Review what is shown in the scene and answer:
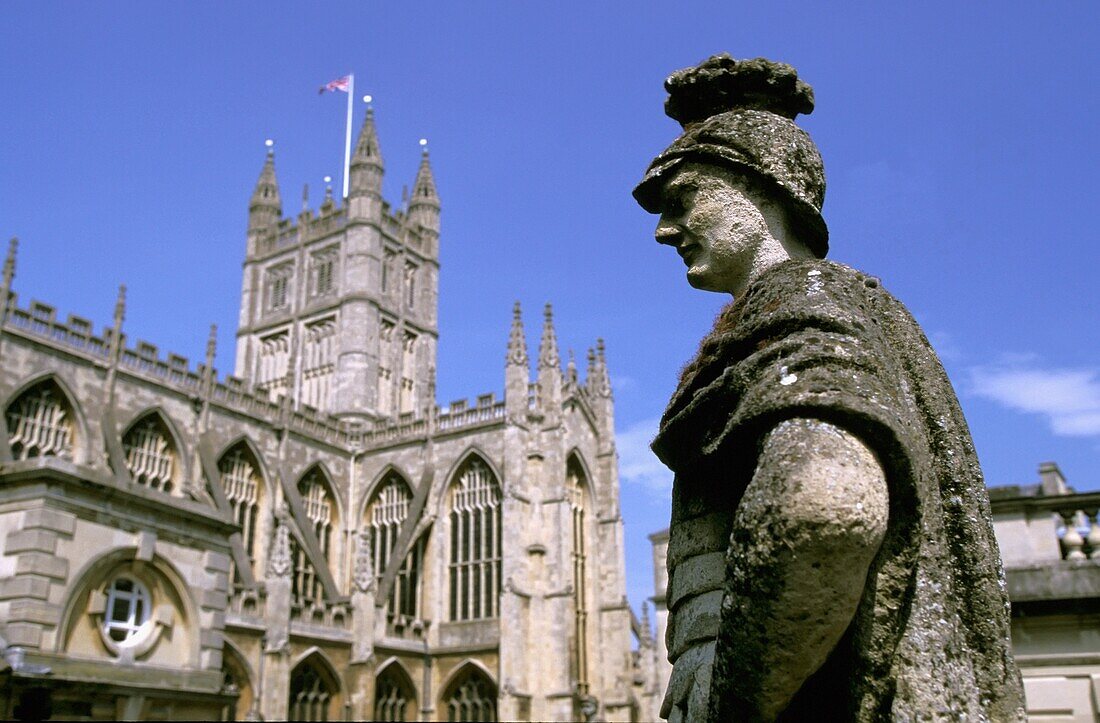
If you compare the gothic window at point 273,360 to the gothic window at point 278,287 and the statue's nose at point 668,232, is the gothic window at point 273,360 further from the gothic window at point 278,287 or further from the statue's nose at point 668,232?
the statue's nose at point 668,232

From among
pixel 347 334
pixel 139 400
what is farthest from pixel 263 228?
pixel 139 400

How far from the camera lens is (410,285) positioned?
142ft

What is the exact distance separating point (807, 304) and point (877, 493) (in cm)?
34

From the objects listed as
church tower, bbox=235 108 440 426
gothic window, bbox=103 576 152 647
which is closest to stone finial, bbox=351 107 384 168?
church tower, bbox=235 108 440 426

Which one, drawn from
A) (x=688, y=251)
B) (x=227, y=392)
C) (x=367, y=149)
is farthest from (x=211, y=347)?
(x=688, y=251)

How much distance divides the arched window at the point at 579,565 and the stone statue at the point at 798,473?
28.3 metres

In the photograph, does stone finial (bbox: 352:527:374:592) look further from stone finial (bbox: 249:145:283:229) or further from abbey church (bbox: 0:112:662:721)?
stone finial (bbox: 249:145:283:229)

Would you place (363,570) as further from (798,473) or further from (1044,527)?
(798,473)

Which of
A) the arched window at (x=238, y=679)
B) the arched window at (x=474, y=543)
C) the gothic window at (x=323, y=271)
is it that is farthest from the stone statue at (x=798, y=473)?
the gothic window at (x=323, y=271)

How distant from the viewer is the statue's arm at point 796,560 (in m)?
1.38

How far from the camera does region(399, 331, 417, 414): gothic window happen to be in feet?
137

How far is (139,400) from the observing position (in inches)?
1051

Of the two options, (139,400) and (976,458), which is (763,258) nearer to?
(976,458)

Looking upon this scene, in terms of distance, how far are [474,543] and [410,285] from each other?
16.0 m
